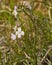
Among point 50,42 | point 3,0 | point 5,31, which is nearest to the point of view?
point 50,42

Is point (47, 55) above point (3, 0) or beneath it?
beneath

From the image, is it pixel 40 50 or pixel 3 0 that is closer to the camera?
pixel 40 50

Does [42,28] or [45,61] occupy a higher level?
[42,28]

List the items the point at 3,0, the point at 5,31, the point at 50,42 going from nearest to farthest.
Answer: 1. the point at 50,42
2. the point at 5,31
3. the point at 3,0

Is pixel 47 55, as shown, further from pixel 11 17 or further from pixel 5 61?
pixel 11 17

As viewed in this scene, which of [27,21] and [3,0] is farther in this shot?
[3,0]

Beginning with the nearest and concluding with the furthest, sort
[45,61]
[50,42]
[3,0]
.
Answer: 1. [45,61]
2. [50,42]
3. [3,0]

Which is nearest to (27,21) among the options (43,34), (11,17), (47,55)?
(11,17)

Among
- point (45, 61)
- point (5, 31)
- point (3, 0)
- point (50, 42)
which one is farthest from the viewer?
point (3, 0)

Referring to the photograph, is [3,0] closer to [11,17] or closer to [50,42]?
[11,17]
